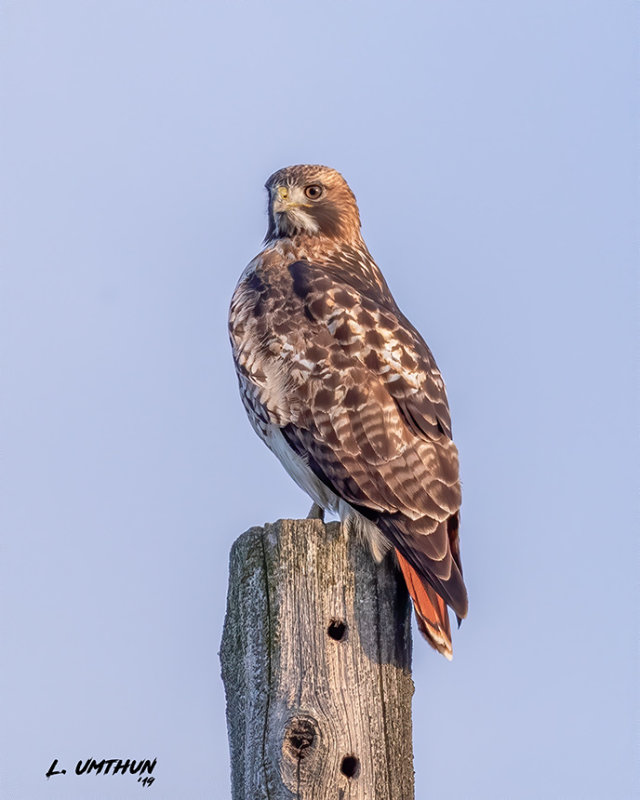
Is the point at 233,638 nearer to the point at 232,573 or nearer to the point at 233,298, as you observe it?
the point at 232,573

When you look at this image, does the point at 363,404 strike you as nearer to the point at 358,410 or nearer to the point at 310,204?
the point at 358,410

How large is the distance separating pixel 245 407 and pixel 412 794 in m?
2.50

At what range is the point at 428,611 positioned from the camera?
414 centimetres

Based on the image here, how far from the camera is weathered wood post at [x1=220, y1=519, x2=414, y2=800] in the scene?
3.63 metres

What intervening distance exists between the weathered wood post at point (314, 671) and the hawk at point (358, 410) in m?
0.31

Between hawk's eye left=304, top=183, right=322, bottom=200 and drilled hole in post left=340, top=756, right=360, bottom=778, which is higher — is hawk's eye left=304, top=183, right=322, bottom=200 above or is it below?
above

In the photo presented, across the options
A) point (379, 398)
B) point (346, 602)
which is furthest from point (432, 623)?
point (379, 398)

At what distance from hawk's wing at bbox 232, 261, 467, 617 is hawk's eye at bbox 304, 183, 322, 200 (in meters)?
0.93

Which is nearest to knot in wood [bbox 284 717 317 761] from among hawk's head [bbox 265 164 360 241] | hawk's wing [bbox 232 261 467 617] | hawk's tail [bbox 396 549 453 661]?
hawk's tail [bbox 396 549 453 661]

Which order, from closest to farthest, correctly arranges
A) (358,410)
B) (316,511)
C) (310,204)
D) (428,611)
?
(428,611), (358,410), (316,511), (310,204)

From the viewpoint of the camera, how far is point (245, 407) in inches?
226

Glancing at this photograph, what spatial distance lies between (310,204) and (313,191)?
11cm

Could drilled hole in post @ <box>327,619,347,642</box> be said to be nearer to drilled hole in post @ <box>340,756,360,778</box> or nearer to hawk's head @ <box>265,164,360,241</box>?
drilled hole in post @ <box>340,756,360,778</box>

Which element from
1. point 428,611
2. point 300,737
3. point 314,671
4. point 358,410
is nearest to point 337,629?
point 314,671
